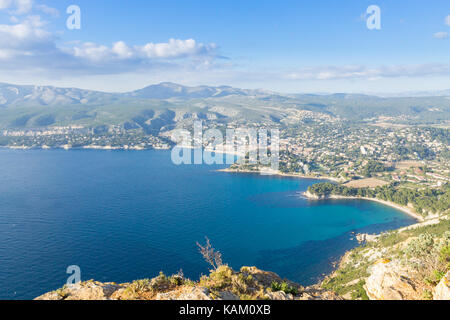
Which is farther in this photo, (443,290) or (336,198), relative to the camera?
(336,198)

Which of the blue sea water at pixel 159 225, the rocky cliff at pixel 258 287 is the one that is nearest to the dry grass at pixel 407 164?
the blue sea water at pixel 159 225

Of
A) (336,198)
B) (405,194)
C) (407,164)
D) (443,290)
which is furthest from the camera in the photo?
(407,164)

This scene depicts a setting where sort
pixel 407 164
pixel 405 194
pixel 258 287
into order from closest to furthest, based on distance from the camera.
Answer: pixel 258 287, pixel 405 194, pixel 407 164

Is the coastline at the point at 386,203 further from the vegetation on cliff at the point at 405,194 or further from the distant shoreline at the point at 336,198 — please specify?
the vegetation on cliff at the point at 405,194

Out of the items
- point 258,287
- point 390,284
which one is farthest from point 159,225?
point 390,284

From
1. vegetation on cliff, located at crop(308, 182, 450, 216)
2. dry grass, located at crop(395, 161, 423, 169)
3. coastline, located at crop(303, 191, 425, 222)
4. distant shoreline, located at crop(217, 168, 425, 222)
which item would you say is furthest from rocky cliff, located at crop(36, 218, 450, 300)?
dry grass, located at crop(395, 161, 423, 169)

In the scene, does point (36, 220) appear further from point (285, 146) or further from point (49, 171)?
point (285, 146)

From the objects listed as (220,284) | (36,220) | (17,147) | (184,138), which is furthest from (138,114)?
(220,284)

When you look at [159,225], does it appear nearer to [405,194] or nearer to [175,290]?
[175,290]
